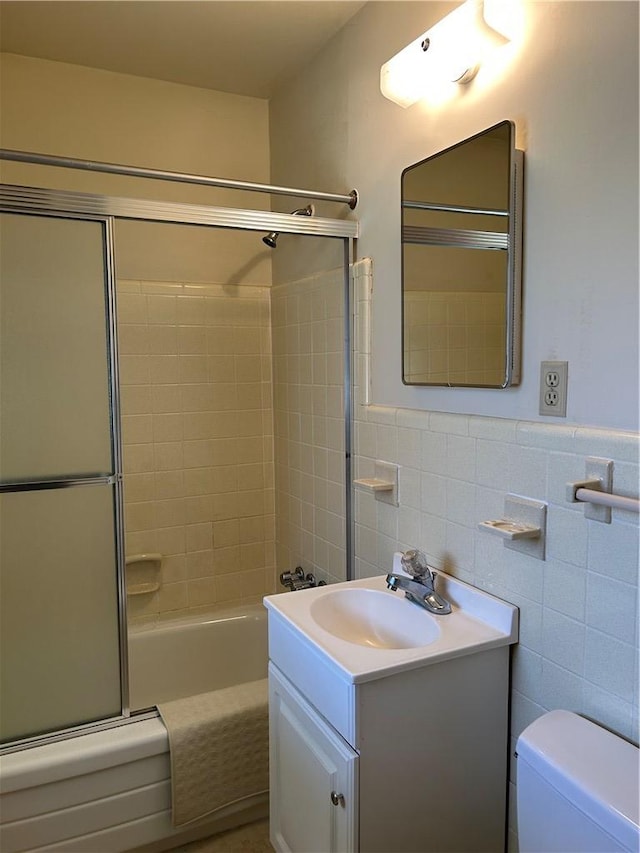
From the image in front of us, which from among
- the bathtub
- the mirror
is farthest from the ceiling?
the bathtub

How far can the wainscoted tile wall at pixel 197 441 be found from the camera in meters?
2.72

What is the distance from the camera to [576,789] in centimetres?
109

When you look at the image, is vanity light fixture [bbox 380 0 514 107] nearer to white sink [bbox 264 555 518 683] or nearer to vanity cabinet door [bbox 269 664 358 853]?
white sink [bbox 264 555 518 683]

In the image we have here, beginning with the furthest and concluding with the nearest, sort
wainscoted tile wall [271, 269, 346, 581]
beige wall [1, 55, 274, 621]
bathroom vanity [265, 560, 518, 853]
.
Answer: beige wall [1, 55, 274, 621], wainscoted tile wall [271, 269, 346, 581], bathroom vanity [265, 560, 518, 853]

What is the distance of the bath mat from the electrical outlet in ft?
4.38

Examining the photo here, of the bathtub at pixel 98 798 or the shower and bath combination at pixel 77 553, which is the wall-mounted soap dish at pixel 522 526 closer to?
the shower and bath combination at pixel 77 553

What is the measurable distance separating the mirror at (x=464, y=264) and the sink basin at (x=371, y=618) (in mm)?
628

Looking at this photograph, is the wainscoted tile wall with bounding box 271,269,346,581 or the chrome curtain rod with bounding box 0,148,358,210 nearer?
the chrome curtain rod with bounding box 0,148,358,210

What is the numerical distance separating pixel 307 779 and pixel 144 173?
5.63ft

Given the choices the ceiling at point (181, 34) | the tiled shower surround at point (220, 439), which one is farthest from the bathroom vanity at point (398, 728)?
the ceiling at point (181, 34)

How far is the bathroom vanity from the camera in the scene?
133 centimetres

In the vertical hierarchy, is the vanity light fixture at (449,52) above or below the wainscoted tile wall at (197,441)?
above

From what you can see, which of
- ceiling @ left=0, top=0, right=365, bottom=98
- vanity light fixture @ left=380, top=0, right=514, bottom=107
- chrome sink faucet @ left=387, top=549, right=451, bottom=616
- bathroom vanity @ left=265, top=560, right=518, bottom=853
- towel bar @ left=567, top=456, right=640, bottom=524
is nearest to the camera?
towel bar @ left=567, top=456, right=640, bottom=524

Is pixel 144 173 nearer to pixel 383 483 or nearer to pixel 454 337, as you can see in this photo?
pixel 454 337
